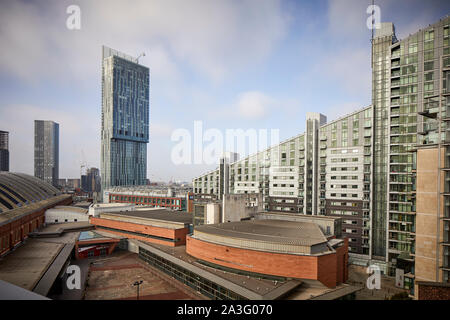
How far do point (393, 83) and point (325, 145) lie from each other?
1462 cm

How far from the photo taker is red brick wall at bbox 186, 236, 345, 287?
2745cm

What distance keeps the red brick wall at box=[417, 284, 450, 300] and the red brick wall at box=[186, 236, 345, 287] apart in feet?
40.4

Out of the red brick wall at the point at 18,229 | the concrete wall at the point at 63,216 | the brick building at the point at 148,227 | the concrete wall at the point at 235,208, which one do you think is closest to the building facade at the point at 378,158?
the concrete wall at the point at 235,208

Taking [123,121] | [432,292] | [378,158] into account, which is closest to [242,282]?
[432,292]

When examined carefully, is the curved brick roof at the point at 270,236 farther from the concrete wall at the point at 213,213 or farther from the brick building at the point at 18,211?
the brick building at the point at 18,211

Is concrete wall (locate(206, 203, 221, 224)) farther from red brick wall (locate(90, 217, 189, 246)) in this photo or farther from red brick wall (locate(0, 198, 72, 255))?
red brick wall (locate(0, 198, 72, 255))

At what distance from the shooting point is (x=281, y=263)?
28.3 m

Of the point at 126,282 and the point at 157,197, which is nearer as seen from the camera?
the point at 126,282

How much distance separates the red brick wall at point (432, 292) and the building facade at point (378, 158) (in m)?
23.3

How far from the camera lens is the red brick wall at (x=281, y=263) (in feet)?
90.1

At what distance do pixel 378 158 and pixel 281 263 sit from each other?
94.5 ft

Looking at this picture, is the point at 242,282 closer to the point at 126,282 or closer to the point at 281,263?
the point at 281,263

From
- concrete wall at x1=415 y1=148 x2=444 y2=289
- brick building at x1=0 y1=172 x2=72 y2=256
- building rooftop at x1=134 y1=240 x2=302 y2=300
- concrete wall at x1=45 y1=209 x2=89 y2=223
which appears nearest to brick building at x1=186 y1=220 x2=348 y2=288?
building rooftop at x1=134 y1=240 x2=302 y2=300

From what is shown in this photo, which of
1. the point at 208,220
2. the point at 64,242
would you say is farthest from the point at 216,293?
the point at 64,242
